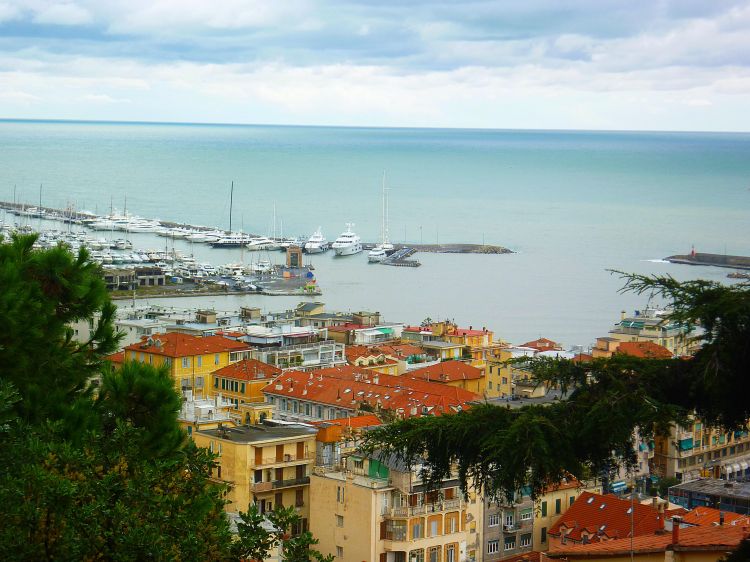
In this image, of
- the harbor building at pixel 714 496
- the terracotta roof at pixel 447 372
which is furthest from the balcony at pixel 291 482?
the terracotta roof at pixel 447 372

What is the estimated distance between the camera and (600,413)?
625 centimetres

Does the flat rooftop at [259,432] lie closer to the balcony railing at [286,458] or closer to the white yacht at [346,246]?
the balcony railing at [286,458]

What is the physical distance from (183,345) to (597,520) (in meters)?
11.3

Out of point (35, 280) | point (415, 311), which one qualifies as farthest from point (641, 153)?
point (35, 280)

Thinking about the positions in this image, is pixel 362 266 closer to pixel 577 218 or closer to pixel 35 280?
pixel 577 218

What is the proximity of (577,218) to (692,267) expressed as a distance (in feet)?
84.5

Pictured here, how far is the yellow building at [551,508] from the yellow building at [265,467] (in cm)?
256

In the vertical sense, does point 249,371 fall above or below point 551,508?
above

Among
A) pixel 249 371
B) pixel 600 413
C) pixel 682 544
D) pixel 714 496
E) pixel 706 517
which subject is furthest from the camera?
pixel 249 371

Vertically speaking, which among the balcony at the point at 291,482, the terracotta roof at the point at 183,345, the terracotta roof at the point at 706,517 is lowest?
the balcony at the point at 291,482

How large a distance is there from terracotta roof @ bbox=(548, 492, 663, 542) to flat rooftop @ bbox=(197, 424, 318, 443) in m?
3.01

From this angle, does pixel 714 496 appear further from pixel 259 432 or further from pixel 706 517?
pixel 259 432

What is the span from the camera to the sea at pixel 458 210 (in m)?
42.4

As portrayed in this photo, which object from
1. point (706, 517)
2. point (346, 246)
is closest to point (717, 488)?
point (706, 517)
